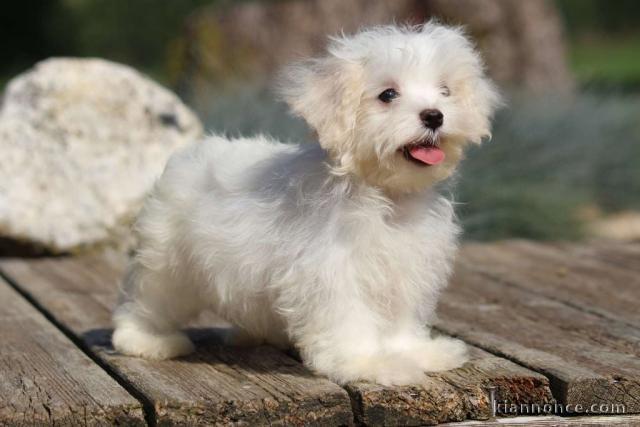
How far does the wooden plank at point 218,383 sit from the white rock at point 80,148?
1553mm

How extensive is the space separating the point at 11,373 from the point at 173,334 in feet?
2.13

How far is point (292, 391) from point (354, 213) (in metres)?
0.65

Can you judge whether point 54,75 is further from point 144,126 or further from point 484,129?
point 484,129

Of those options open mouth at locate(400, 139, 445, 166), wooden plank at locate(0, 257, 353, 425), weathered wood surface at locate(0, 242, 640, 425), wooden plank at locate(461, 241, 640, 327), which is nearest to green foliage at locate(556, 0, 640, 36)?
wooden plank at locate(461, 241, 640, 327)

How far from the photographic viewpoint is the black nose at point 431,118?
12.0 feet

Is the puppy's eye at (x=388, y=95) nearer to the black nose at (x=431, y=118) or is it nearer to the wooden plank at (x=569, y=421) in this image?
the black nose at (x=431, y=118)

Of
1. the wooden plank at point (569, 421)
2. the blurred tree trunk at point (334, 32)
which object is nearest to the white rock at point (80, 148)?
the blurred tree trunk at point (334, 32)

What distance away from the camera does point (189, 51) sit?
35.7 feet

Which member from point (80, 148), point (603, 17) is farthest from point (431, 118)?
point (603, 17)

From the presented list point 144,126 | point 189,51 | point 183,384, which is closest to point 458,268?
point 144,126

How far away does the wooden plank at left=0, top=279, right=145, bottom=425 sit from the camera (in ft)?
11.1

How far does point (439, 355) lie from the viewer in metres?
3.86

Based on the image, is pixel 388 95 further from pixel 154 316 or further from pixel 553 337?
pixel 553 337

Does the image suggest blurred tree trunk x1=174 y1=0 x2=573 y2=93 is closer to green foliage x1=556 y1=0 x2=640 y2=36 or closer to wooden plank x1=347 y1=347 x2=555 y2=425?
wooden plank x1=347 y1=347 x2=555 y2=425
